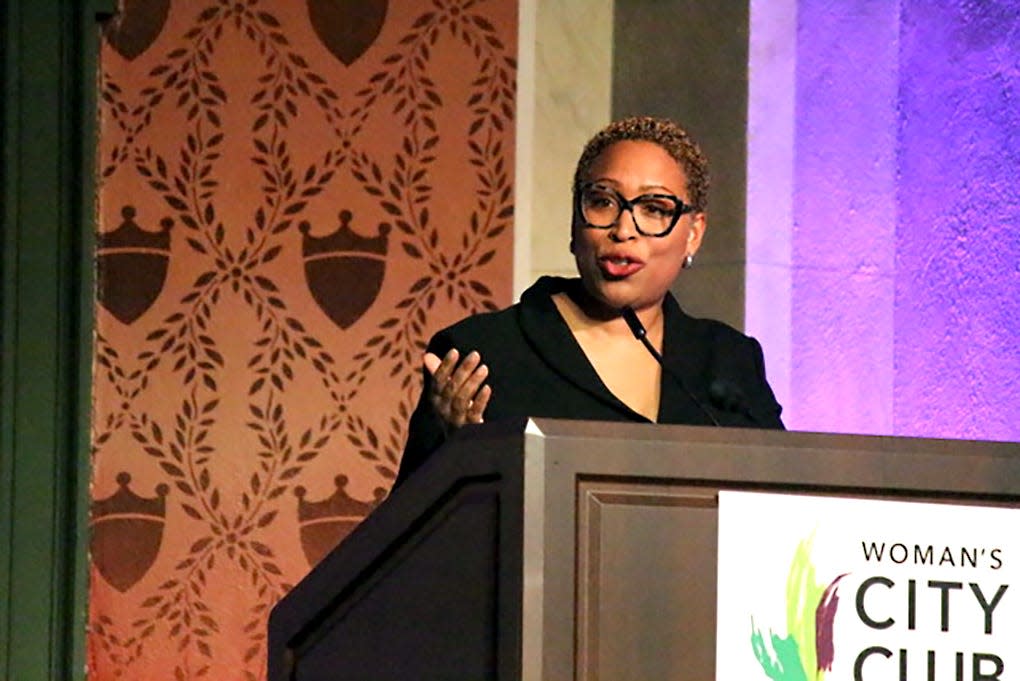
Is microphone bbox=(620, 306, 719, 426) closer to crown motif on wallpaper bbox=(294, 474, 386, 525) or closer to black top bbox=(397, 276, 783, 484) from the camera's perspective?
black top bbox=(397, 276, 783, 484)

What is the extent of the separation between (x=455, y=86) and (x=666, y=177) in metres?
1.12

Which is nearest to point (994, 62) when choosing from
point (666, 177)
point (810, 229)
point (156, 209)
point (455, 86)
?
point (810, 229)

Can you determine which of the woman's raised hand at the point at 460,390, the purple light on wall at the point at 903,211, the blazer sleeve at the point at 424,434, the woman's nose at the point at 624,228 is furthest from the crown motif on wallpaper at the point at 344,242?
the woman's raised hand at the point at 460,390

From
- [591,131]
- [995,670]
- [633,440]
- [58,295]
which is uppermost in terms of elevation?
[591,131]

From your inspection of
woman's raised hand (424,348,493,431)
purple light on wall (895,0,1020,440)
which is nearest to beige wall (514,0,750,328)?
purple light on wall (895,0,1020,440)

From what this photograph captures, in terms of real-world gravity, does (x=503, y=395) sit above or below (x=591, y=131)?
below

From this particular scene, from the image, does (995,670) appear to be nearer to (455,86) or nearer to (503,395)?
(503,395)

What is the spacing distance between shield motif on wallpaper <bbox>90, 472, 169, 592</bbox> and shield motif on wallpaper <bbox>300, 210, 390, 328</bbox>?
1.63ft

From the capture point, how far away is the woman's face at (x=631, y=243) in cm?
291

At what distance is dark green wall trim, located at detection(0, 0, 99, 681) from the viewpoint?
378 cm

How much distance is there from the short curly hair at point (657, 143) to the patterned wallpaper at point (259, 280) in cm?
101

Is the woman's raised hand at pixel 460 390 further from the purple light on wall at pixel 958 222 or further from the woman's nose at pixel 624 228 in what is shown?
the purple light on wall at pixel 958 222

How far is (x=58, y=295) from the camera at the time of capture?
12.5ft

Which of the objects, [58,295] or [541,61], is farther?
[541,61]
